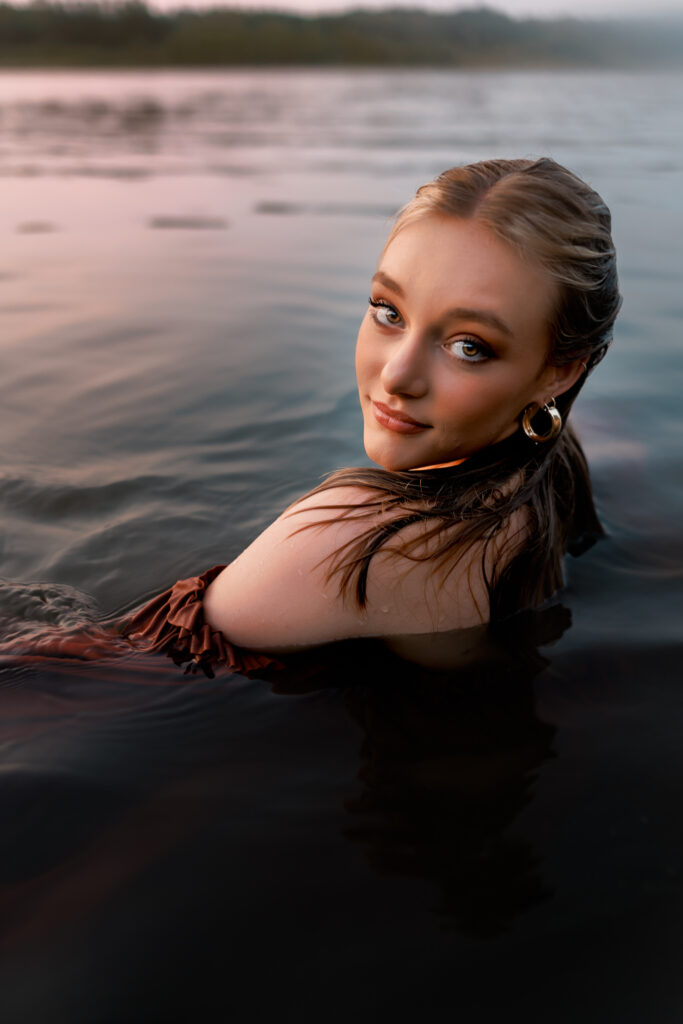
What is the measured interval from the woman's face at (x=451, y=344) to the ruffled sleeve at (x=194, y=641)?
618mm

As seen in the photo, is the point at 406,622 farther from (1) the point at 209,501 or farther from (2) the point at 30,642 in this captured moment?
(1) the point at 209,501

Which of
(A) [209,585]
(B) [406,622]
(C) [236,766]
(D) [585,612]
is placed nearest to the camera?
(C) [236,766]

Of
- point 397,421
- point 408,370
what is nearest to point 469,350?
point 408,370

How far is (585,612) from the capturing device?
104 inches

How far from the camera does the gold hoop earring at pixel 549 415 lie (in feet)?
7.04

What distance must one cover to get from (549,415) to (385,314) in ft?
1.59

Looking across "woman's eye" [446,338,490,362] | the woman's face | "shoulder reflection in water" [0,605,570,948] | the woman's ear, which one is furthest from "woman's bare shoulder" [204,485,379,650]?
the woman's ear

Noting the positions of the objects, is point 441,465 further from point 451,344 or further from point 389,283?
point 389,283

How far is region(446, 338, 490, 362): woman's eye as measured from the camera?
2.01 metres

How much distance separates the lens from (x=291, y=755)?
6.63 feet

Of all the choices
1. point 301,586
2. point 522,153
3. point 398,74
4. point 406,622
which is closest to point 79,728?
point 301,586

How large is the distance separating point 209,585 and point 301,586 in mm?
380

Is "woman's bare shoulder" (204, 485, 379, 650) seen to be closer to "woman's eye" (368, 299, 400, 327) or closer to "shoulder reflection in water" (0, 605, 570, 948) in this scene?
"shoulder reflection in water" (0, 605, 570, 948)

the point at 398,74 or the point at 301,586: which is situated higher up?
the point at 398,74
